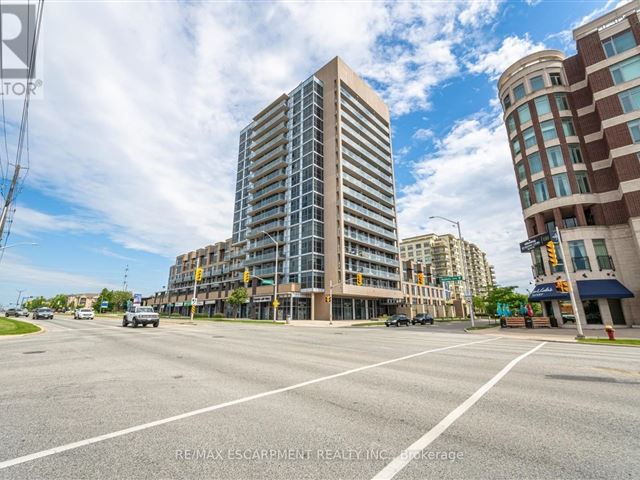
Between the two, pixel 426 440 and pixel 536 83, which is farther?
pixel 536 83

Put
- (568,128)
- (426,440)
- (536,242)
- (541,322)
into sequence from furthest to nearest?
(568,128), (536,242), (541,322), (426,440)

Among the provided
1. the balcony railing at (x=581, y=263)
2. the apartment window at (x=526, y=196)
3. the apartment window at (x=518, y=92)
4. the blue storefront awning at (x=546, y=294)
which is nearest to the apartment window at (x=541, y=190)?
the apartment window at (x=526, y=196)

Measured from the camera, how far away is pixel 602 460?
10.8 ft

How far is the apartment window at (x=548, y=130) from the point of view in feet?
106

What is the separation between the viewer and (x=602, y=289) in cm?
2627

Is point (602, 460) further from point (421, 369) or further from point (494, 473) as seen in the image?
point (421, 369)

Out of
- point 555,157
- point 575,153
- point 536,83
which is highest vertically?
point 536,83

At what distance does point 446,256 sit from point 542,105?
97.1 meters

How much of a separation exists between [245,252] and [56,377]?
182ft

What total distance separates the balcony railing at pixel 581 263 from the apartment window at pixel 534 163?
1043 centimetres

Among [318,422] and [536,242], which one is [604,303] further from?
[318,422]

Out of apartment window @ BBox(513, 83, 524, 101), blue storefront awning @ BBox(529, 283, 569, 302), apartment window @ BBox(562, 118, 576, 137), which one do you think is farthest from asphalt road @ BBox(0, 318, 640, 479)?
apartment window @ BBox(513, 83, 524, 101)

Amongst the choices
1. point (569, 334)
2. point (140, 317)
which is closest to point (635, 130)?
point (569, 334)

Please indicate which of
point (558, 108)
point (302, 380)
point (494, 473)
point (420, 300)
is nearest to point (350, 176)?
point (558, 108)
